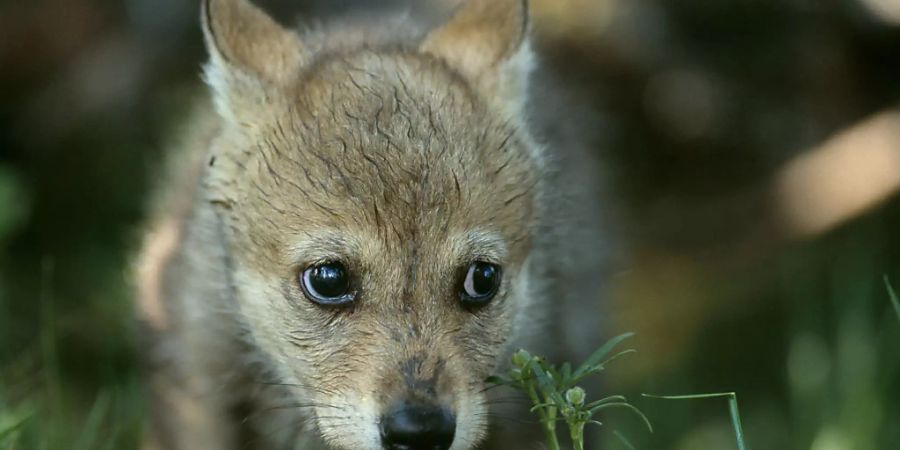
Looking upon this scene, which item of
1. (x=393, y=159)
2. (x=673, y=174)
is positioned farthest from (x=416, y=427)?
(x=673, y=174)

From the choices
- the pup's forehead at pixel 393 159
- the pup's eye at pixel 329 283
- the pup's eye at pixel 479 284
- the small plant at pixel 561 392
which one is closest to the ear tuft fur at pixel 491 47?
the pup's forehead at pixel 393 159

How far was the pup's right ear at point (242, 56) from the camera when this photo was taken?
371 centimetres

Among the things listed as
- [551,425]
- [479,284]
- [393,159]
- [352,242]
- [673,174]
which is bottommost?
[551,425]

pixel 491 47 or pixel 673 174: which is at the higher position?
pixel 673 174

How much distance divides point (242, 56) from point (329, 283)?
826mm

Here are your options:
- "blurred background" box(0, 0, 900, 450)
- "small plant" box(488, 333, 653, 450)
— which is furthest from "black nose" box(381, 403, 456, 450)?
"blurred background" box(0, 0, 900, 450)

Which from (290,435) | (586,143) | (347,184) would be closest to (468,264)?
(347,184)

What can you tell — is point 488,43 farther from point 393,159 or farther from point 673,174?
point 673,174

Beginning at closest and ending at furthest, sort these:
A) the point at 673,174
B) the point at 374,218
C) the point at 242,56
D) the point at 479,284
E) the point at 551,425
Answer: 1. the point at 551,425
2. the point at 374,218
3. the point at 479,284
4. the point at 242,56
5. the point at 673,174

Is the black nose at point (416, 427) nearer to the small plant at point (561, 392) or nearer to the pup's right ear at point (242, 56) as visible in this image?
the small plant at point (561, 392)

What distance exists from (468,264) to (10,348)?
2748 mm

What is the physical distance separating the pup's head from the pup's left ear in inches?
0.4

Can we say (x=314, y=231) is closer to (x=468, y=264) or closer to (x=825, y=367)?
(x=468, y=264)

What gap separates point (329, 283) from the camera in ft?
11.1
